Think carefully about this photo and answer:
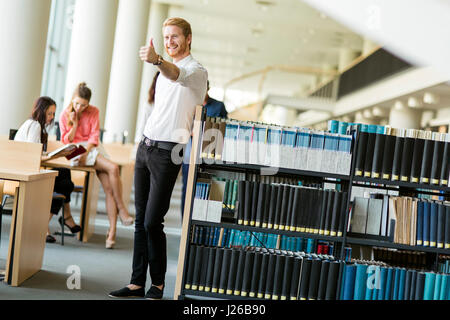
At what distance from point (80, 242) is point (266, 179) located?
2.10 meters

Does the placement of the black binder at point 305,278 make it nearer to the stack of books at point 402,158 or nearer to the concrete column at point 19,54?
the stack of books at point 402,158

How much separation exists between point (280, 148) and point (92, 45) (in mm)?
7192

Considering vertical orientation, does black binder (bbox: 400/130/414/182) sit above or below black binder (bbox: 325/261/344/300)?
above

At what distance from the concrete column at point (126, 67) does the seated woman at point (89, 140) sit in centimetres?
774

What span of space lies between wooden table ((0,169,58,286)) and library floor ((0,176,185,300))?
88 mm

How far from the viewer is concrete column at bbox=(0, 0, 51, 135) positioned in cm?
605

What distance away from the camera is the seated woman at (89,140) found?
5785mm

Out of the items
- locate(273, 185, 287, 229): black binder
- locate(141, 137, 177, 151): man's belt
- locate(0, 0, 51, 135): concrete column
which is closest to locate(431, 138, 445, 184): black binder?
locate(273, 185, 287, 229): black binder

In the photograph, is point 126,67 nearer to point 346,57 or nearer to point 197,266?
point 197,266

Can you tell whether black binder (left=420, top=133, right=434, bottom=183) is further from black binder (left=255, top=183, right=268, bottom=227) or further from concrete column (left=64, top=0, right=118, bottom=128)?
concrete column (left=64, top=0, right=118, bottom=128)

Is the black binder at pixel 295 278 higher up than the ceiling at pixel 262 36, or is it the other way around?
the ceiling at pixel 262 36

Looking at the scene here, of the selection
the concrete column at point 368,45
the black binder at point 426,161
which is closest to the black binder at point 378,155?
the black binder at point 426,161
